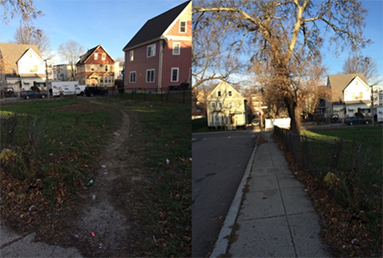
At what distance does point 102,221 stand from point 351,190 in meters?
2.55

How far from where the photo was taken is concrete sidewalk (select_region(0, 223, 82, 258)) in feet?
8.87

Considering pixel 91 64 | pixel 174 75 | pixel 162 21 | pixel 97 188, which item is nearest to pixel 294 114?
pixel 162 21

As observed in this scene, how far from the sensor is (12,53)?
7672mm

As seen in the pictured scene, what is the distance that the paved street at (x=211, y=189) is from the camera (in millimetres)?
2992

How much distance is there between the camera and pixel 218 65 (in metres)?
2.17

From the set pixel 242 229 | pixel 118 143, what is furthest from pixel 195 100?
pixel 118 143

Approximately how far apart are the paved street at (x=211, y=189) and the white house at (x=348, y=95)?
3.89 feet

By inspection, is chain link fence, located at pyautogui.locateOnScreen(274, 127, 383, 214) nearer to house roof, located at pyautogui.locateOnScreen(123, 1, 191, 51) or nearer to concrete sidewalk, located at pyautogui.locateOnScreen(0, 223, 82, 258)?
house roof, located at pyautogui.locateOnScreen(123, 1, 191, 51)

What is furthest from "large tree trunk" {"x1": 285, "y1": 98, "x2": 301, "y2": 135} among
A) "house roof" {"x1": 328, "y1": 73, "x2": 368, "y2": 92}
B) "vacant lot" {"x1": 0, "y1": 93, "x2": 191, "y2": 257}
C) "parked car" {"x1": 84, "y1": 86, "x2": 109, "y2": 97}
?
"parked car" {"x1": 84, "y1": 86, "x2": 109, "y2": 97}

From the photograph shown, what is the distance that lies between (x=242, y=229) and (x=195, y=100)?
4.33 ft

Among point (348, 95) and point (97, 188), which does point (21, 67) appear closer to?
point (97, 188)

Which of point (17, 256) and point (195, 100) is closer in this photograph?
point (195, 100)

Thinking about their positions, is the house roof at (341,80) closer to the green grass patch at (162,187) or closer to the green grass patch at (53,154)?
the green grass patch at (162,187)

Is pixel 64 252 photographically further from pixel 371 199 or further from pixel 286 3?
pixel 286 3
